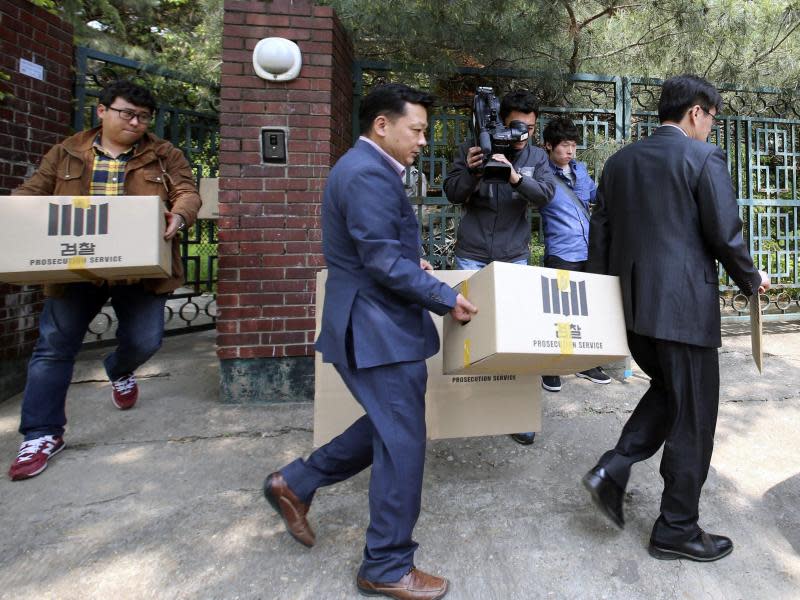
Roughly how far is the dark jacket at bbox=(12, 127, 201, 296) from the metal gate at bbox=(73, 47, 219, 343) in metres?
1.43

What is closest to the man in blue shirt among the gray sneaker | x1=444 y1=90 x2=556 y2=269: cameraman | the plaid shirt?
the gray sneaker

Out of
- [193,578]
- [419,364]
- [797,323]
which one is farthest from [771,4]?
[193,578]

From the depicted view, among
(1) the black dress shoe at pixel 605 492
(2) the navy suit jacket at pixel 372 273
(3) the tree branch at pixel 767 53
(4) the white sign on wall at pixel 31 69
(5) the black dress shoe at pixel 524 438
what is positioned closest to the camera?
(2) the navy suit jacket at pixel 372 273

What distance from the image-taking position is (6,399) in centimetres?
367

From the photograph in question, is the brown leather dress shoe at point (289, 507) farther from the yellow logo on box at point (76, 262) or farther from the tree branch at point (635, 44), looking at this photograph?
the tree branch at point (635, 44)

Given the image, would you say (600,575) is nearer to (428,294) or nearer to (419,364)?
(419,364)

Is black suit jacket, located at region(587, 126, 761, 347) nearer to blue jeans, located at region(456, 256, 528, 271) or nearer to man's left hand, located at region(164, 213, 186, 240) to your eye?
blue jeans, located at region(456, 256, 528, 271)

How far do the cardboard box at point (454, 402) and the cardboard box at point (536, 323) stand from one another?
15.5 inches

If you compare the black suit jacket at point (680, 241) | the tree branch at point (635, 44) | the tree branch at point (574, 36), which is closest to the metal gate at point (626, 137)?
the tree branch at point (574, 36)

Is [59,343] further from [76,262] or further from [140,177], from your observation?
[140,177]

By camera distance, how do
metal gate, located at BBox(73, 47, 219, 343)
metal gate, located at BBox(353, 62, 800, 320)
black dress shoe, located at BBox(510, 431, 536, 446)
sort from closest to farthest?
black dress shoe, located at BBox(510, 431, 536, 446) → metal gate, located at BBox(73, 47, 219, 343) → metal gate, located at BBox(353, 62, 800, 320)

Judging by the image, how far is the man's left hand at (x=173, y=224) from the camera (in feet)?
8.85

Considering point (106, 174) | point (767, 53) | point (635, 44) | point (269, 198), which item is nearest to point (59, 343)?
point (106, 174)

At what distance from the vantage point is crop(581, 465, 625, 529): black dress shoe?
84.8 inches
